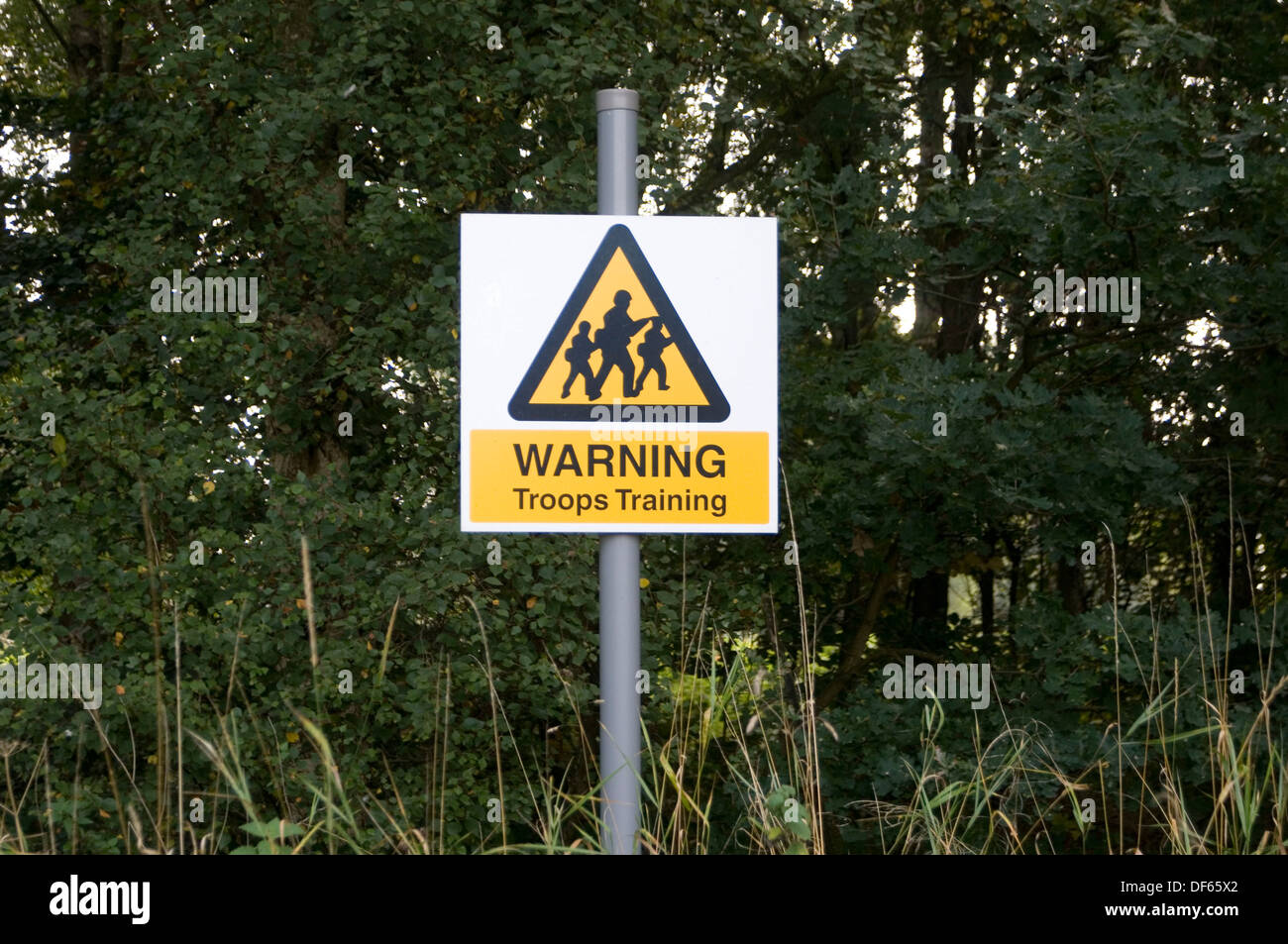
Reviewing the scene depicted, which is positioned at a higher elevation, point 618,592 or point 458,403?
point 458,403

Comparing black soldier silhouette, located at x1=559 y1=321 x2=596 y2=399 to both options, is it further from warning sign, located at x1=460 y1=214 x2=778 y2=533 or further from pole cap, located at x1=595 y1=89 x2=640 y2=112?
pole cap, located at x1=595 y1=89 x2=640 y2=112

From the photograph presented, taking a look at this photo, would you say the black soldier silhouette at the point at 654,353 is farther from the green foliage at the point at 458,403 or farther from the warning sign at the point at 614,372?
the green foliage at the point at 458,403

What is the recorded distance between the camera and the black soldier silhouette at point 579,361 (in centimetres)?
268

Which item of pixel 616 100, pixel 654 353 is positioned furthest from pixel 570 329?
pixel 616 100

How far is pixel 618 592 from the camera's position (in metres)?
2.74

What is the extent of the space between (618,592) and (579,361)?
0.49 metres

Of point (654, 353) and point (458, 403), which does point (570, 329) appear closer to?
point (654, 353)

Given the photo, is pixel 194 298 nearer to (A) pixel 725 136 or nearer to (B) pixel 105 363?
(B) pixel 105 363

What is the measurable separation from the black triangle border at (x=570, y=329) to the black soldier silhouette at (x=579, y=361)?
25mm

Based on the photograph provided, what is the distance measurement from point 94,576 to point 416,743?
6.52 feet

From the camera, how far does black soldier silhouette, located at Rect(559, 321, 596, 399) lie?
2680 millimetres

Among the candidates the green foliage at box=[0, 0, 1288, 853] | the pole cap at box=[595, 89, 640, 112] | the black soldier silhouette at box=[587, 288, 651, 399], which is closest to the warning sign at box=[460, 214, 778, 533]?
the black soldier silhouette at box=[587, 288, 651, 399]

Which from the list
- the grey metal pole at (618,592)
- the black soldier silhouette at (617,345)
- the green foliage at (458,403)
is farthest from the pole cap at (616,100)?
the green foliage at (458,403)

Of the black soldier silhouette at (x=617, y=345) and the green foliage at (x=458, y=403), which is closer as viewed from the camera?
the black soldier silhouette at (x=617, y=345)
